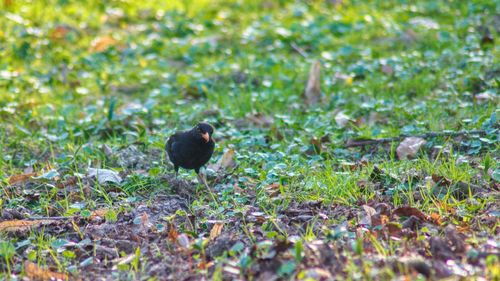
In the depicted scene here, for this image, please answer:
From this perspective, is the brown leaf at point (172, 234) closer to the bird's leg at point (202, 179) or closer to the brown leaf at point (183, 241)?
the brown leaf at point (183, 241)

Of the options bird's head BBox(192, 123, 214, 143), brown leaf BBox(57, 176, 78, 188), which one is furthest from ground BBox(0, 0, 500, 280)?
bird's head BBox(192, 123, 214, 143)

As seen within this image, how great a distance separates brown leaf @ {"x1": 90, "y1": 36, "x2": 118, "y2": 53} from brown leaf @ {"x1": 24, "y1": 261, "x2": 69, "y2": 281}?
228 inches

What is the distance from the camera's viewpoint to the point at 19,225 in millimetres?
4875

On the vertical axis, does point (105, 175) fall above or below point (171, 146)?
below

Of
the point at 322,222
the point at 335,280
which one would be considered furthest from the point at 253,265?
the point at 322,222

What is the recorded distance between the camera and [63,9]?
1076cm

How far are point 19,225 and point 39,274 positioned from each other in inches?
32.9

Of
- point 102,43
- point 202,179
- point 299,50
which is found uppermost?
point 202,179

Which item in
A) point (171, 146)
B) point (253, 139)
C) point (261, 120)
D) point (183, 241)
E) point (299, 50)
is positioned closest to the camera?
point (183, 241)

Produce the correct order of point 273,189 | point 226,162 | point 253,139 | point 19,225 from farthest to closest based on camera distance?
point 253,139 < point 226,162 < point 273,189 < point 19,225

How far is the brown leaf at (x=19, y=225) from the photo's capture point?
482 centimetres

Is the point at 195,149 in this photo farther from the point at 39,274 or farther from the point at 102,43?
the point at 102,43

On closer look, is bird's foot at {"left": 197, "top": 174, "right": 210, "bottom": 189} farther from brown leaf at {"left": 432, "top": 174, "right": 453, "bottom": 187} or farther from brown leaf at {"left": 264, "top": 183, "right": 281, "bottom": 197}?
brown leaf at {"left": 432, "top": 174, "right": 453, "bottom": 187}

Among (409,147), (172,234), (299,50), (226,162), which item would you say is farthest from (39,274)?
(299,50)
